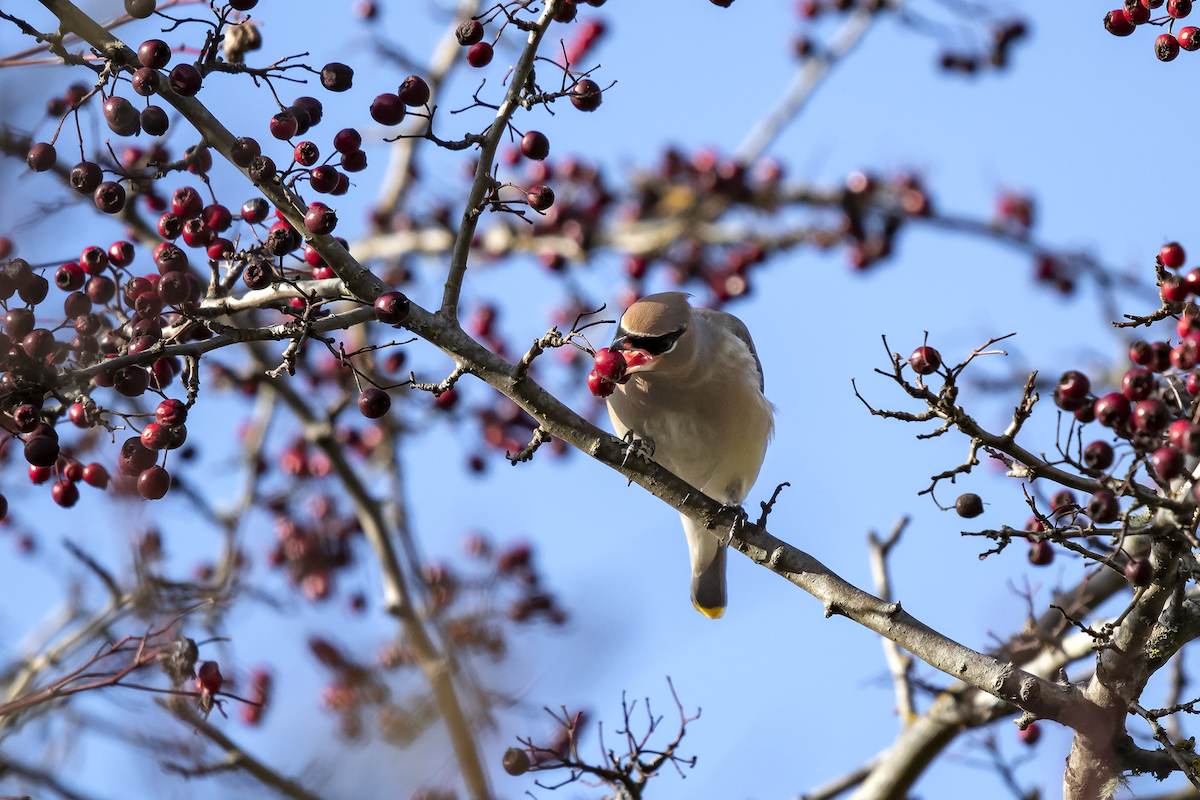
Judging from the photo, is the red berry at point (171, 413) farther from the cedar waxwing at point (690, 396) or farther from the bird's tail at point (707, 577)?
the bird's tail at point (707, 577)

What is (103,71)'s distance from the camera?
2670mm

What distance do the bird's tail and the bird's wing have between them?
0.82m

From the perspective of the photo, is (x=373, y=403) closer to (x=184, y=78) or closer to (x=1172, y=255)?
(x=184, y=78)

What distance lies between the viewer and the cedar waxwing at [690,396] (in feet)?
15.6

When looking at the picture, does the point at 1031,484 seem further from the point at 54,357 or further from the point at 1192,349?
the point at 54,357

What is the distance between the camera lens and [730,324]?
5.58 metres

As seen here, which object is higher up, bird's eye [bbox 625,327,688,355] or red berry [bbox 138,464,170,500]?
bird's eye [bbox 625,327,688,355]

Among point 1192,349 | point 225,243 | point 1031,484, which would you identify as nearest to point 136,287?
point 225,243

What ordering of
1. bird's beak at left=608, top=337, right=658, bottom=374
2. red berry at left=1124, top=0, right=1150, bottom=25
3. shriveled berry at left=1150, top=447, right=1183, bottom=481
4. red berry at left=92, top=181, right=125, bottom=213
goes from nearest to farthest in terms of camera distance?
shriveled berry at left=1150, top=447, right=1183, bottom=481
red berry at left=92, top=181, right=125, bottom=213
red berry at left=1124, top=0, right=1150, bottom=25
bird's beak at left=608, top=337, right=658, bottom=374

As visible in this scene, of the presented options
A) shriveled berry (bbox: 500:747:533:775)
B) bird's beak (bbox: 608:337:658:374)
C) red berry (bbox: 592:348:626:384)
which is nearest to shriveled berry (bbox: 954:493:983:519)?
red berry (bbox: 592:348:626:384)

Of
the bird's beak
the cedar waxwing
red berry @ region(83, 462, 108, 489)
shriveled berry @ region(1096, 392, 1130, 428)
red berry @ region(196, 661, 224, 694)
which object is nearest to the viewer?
shriveled berry @ region(1096, 392, 1130, 428)

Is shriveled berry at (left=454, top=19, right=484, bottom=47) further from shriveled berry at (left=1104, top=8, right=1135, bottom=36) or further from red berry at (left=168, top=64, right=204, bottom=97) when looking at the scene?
shriveled berry at (left=1104, top=8, right=1135, bottom=36)

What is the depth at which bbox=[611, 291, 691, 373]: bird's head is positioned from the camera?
466 cm

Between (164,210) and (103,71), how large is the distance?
35.7 inches
